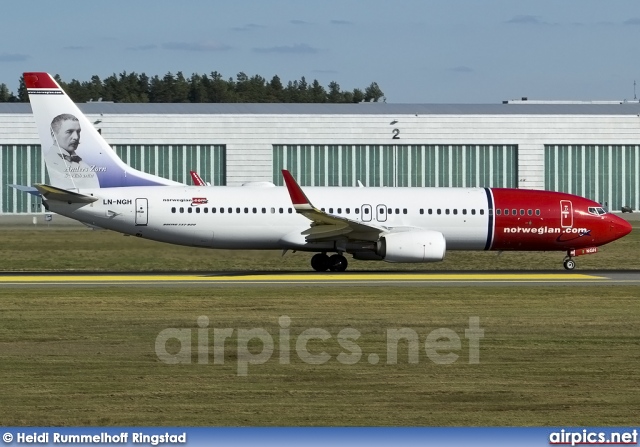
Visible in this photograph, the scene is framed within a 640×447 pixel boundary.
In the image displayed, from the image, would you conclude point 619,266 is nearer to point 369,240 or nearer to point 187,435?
point 369,240

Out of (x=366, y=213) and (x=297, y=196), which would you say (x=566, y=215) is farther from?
(x=297, y=196)

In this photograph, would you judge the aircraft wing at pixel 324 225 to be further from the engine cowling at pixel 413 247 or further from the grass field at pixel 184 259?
the grass field at pixel 184 259

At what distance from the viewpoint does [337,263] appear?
40.2 meters

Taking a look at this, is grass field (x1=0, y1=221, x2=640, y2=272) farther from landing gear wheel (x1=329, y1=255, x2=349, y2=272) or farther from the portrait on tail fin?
the portrait on tail fin

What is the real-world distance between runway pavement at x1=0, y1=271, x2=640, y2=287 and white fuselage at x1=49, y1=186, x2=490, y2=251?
1424 millimetres

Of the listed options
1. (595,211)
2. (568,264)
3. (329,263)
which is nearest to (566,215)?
(595,211)

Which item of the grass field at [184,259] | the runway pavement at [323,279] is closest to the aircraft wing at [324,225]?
the runway pavement at [323,279]

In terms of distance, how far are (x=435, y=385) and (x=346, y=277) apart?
63.6ft

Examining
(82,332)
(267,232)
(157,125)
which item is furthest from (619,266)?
(157,125)

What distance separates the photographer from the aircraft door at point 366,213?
40.4 meters

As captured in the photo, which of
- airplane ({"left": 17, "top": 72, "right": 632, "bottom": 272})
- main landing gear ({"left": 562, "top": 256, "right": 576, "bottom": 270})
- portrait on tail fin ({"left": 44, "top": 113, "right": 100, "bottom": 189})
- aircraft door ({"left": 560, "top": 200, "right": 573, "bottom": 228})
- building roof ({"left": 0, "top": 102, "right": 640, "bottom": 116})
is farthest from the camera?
building roof ({"left": 0, "top": 102, "right": 640, "bottom": 116})

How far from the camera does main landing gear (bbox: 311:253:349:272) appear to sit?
40188mm

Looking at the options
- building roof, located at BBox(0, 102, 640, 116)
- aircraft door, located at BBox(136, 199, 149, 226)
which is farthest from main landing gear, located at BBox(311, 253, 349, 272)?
building roof, located at BBox(0, 102, 640, 116)

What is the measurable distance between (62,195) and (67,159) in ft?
5.50
